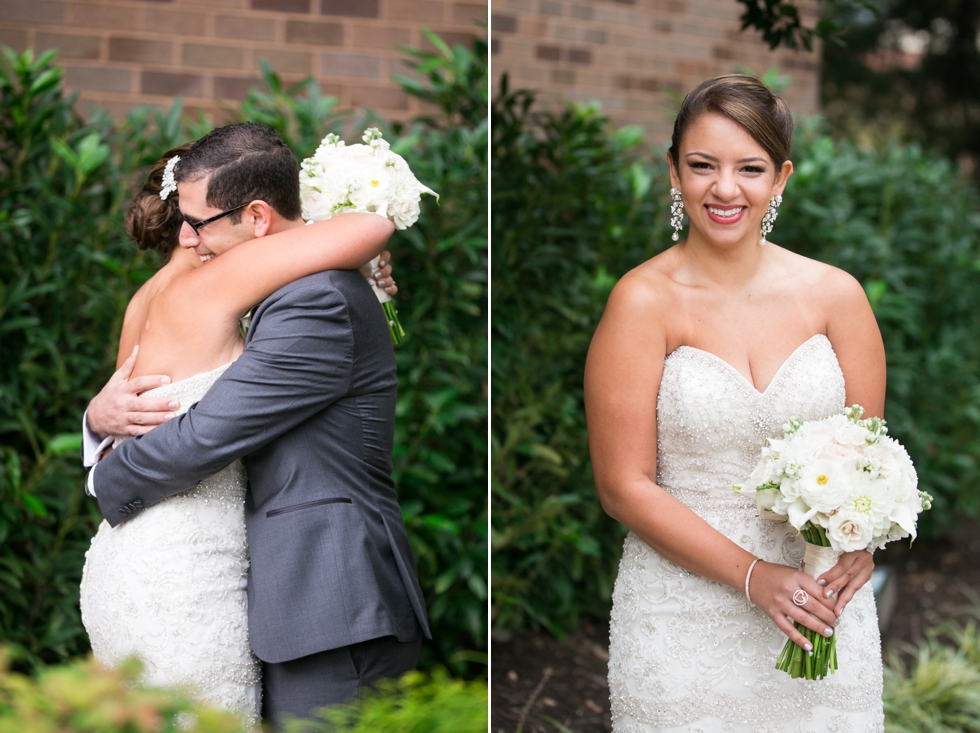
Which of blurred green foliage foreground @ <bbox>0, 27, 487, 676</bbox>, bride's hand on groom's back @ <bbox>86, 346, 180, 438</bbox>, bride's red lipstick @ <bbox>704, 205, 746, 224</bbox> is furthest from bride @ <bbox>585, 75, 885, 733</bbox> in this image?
blurred green foliage foreground @ <bbox>0, 27, 487, 676</bbox>

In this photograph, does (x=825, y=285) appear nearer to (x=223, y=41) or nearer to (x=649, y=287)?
(x=649, y=287)

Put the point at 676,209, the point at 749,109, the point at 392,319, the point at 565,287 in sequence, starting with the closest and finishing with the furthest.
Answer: the point at 749,109 < the point at 676,209 < the point at 392,319 < the point at 565,287

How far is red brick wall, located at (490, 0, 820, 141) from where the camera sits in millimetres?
5403

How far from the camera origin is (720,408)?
2.49 m

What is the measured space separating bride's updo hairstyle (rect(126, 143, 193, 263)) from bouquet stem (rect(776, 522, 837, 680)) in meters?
1.81

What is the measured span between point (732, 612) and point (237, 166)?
5.79 feet

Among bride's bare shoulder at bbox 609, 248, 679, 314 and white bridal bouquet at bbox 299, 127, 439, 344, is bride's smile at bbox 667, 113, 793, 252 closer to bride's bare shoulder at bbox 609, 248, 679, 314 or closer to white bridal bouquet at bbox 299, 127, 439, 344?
bride's bare shoulder at bbox 609, 248, 679, 314

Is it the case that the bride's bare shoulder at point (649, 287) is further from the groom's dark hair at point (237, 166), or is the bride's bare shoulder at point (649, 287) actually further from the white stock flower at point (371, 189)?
the groom's dark hair at point (237, 166)

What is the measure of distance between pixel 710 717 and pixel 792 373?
3.18 feet

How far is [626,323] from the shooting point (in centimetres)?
252

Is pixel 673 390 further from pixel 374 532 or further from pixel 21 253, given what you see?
pixel 21 253

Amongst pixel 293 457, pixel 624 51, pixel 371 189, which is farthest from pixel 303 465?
pixel 624 51

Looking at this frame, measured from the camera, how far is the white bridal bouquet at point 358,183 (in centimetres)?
249

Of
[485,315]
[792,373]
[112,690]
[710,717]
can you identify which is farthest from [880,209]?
[112,690]
